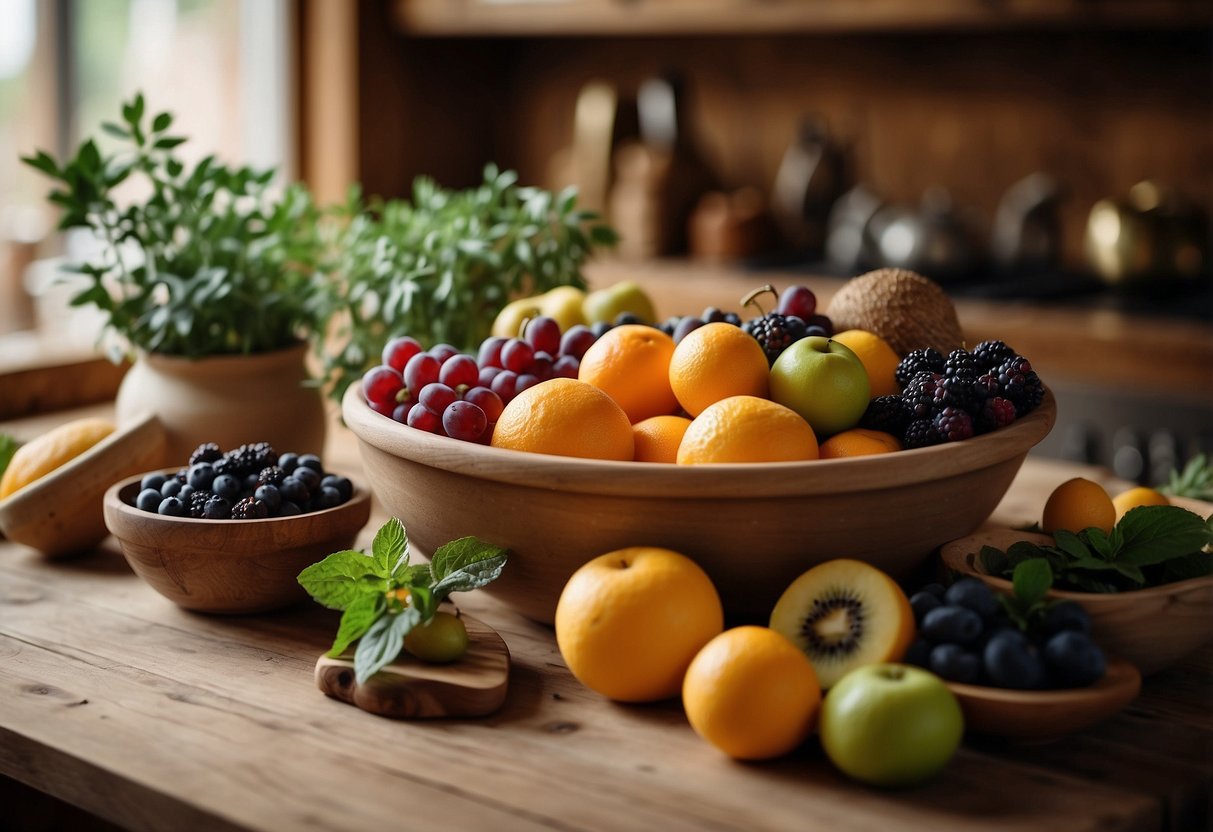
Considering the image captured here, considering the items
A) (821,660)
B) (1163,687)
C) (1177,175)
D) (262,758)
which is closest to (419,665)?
(262,758)

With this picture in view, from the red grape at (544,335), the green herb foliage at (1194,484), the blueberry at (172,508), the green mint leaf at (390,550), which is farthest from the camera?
the green herb foliage at (1194,484)

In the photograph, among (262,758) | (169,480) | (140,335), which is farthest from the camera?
(140,335)

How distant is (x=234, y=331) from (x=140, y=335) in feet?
0.34

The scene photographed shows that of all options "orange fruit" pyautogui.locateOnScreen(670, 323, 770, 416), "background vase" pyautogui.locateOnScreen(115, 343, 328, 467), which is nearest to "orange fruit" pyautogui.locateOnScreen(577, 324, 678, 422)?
"orange fruit" pyautogui.locateOnScreen(670, 323, 770, 416)

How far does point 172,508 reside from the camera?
1075mm

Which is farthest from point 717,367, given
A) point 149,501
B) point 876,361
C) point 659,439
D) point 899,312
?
point 149,501

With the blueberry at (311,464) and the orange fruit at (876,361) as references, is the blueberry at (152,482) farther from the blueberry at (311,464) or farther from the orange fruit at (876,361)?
the orange fruit at (876,361)

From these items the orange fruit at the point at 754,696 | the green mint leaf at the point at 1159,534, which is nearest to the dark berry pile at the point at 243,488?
the orange fruit at the point at 754,696

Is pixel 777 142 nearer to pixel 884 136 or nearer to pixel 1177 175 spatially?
pixel 884 136

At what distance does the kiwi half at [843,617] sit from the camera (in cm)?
86

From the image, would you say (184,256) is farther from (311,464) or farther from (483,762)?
(483,762)

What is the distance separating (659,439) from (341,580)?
0.90 ft

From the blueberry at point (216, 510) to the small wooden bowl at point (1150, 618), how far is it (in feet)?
1.99

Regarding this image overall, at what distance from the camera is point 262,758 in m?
0.83
